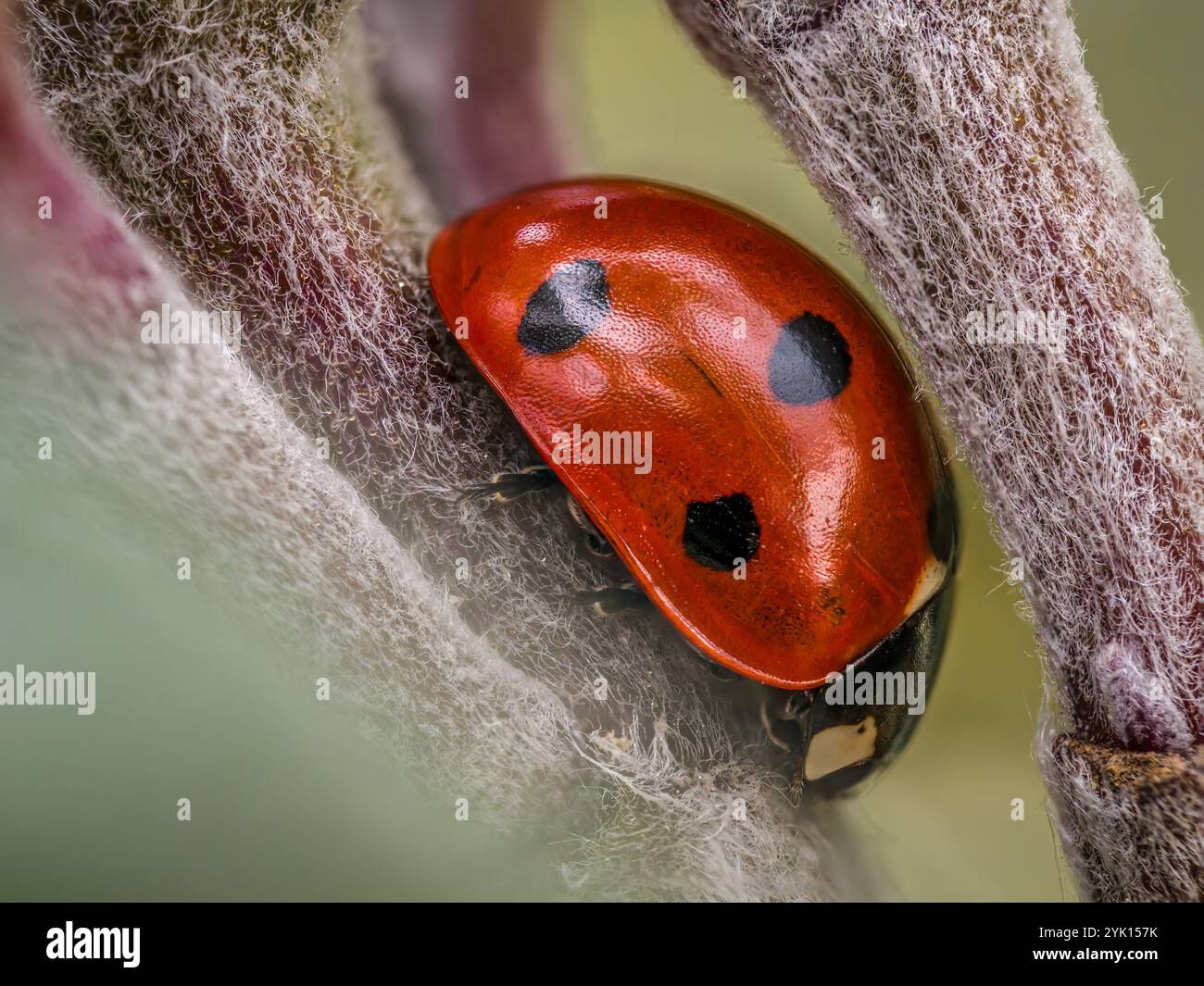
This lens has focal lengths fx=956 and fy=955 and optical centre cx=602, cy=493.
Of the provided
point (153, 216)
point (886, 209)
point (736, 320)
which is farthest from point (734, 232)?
point (153, 216)

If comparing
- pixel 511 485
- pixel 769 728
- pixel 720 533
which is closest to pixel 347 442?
pixel 511 485

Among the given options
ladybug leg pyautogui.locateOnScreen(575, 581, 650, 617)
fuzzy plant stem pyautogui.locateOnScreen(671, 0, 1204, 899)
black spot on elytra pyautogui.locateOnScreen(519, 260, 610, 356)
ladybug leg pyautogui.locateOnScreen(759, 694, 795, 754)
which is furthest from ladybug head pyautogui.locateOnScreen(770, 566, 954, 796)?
black spot on elytra pyautogui.locateOnScreen(519, 260, 610, 356)

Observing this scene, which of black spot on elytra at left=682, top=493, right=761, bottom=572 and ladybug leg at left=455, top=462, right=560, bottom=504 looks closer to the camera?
ladybug leg at left=455, top=462, right=560, bottom=504

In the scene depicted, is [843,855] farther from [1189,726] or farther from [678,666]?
[1189,726]

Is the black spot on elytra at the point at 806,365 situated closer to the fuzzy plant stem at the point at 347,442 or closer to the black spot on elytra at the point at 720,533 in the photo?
the black spot on elytra at the point at 720,533

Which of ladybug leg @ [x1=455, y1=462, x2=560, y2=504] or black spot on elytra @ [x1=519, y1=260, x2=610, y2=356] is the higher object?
black spot on elytra @ [x1=519, y1=260, x2=610, y2=356]

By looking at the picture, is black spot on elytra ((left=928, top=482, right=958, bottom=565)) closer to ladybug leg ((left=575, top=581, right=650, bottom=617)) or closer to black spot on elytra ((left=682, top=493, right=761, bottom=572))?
black spot on elytra ((left=682, top=493, right=761, bottom=572))

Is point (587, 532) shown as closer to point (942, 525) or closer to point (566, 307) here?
point (566, 307)
